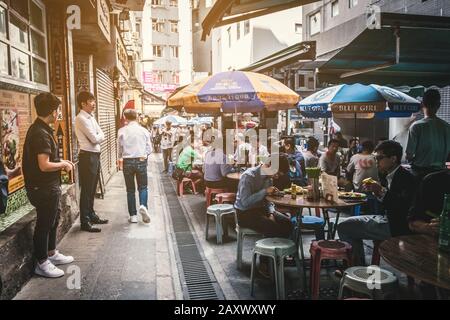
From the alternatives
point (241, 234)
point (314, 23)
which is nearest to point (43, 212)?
point (241, 234)

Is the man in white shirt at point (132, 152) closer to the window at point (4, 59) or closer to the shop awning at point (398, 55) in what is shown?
the window at point (4, 59)

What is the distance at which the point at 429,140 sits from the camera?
662cm

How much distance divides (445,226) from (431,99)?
13.4 feet

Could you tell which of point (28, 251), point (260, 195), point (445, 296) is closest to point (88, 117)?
point (28, 251)

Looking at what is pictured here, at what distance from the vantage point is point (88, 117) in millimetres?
6727

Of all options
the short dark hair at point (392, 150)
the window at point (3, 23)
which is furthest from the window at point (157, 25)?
Answer: the short dark hair at point (392, 150)

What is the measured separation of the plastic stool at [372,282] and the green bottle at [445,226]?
64 centimetres

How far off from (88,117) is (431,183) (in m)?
5.40

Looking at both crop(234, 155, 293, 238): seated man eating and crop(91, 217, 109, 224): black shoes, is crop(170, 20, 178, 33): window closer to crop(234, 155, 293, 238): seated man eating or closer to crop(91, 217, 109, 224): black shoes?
crop(91, 217, 109, 224): black shoes

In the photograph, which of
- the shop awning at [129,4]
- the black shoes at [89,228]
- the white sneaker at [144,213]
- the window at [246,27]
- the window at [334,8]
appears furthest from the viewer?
the window at [246,27]

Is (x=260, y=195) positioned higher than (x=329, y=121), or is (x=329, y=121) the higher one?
(x=329, y=121)

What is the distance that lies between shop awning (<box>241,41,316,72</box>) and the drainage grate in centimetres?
592

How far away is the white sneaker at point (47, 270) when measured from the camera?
4945mm
